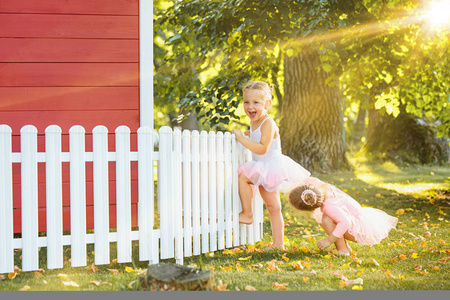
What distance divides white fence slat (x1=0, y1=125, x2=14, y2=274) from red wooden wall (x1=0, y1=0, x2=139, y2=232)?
113 centimetres

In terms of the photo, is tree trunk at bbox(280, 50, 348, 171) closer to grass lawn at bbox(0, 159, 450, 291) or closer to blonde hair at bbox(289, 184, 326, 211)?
grass lawn at bbox(0, 159, 450, 291)

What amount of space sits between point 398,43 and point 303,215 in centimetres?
422

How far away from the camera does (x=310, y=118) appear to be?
38.5ft

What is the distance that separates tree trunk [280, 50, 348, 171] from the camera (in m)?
11.7

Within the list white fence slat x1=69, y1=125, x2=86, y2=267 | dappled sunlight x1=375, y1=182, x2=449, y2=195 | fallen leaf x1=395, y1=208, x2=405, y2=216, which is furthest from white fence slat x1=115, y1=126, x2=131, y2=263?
dappled sunlight x1=375, y1=182, x2=449, y2=195

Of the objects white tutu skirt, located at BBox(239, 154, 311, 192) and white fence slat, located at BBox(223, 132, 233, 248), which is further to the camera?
white fence slat, located at BBox(223, 132, 233, 248)

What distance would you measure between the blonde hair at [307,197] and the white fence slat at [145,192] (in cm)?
137

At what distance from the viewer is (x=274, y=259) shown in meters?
4.77

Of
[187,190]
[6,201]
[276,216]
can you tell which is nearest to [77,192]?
[6,201]

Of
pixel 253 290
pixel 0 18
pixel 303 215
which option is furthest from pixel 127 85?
pixel 253 290

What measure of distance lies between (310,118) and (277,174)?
6.83 m

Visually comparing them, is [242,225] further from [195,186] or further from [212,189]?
[195,186]

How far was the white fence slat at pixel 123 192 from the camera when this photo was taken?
435cm

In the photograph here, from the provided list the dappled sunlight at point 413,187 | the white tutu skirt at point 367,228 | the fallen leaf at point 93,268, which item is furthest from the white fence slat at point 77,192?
the dappled sunlight at point 413,187
